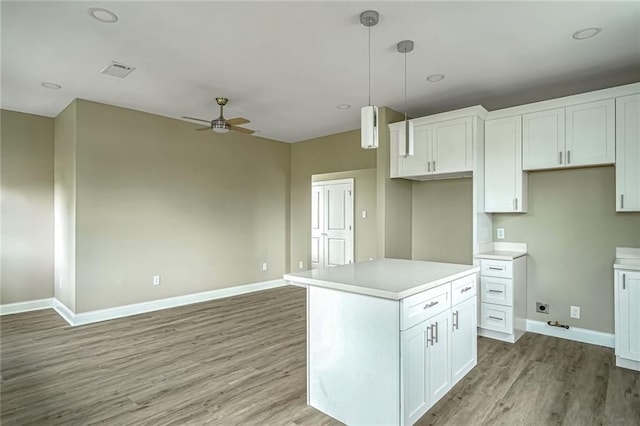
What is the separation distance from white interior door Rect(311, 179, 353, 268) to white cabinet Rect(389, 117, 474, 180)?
2.62 m

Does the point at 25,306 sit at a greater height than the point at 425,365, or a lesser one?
lesser

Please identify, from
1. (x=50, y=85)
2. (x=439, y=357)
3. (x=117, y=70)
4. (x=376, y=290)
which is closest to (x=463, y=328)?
(x=439, y=357)

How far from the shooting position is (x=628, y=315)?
9.72ft

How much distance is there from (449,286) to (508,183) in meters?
2.05

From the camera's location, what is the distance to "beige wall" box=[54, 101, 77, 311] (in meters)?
4.23

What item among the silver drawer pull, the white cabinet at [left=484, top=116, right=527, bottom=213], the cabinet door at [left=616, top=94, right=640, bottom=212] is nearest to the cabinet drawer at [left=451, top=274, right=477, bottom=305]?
the silver drawer pull

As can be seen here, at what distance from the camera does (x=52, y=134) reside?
500 cm

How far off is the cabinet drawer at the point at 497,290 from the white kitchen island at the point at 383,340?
1306 millimetres

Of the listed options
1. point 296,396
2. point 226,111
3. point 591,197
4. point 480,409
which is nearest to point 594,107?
point 591,197

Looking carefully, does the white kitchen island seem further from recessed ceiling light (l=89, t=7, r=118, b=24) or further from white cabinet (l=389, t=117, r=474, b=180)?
recessed ceiling light (l=89, t=7, r=118, b=24)

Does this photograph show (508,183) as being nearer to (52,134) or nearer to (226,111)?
(226,111)

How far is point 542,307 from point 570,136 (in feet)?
6.25

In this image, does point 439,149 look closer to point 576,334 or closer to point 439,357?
point 576,334

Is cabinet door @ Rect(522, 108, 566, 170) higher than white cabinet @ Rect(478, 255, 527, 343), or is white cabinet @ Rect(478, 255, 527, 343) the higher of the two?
cabinet door @ Rect(522, 108, 566, 170)
